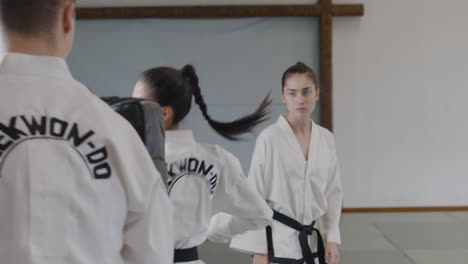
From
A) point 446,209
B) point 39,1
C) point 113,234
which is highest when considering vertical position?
point 39,1

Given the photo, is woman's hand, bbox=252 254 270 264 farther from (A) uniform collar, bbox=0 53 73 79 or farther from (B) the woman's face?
(A) uniform collar, bbox=0 53 73 79

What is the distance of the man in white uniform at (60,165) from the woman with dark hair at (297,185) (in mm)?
1329

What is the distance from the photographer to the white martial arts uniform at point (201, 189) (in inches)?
65.4

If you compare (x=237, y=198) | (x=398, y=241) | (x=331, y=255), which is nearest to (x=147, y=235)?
(x=237, y=198)

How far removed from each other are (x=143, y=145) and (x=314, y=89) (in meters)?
1.56

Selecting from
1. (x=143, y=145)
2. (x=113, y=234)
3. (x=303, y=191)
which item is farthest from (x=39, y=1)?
(x=303, y=191)

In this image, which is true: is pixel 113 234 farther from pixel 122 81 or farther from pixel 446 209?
pixel 446 209

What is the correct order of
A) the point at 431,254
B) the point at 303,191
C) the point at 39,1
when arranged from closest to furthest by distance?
the point at 39,1 → the point at 303,191 → the point at 431,254

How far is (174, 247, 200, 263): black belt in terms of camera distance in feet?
5.49

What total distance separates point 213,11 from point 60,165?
5.21 m

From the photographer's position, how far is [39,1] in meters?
0.90

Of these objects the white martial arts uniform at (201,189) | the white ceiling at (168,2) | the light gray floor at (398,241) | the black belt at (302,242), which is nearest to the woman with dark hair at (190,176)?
the white martial arts uniform at (201,189)

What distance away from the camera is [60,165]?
879 mm

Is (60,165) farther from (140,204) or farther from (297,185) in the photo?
(297,185)
